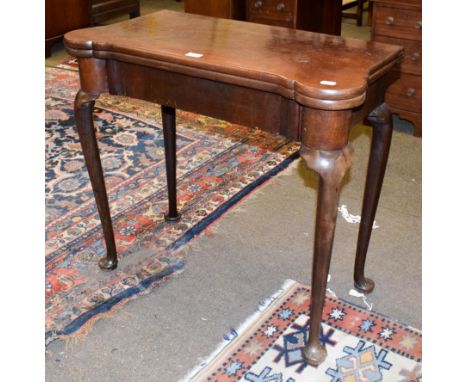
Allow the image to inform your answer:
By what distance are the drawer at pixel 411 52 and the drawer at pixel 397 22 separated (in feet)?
0.07

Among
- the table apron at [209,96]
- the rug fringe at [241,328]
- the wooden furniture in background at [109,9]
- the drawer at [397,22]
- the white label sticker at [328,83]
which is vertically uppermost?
the white label sticker at [328,83]

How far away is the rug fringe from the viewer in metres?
1.67

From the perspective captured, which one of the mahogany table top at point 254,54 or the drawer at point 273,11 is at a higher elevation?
the mahogany table top at point 254,54

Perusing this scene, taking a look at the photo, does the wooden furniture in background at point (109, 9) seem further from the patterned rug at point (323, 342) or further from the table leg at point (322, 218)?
the table leg at point (322, 218)

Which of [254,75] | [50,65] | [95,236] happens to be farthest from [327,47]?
[50,65]

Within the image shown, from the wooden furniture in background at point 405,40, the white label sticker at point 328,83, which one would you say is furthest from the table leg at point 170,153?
the wooden furniture in background at point 405,40

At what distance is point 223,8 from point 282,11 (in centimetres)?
50

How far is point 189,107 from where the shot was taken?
1.58 m

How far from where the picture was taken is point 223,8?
13.6 ft

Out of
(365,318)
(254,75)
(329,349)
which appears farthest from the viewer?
(365,318)

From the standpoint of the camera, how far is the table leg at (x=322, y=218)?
4.50ft

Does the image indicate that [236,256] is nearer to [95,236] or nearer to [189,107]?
[95,236]

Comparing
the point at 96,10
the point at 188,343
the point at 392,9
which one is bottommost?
the point at 188,343

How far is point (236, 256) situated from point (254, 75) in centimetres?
96
